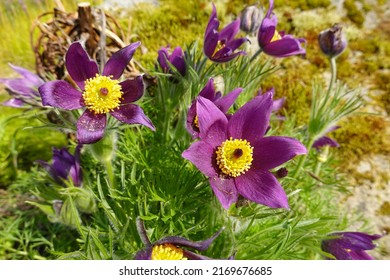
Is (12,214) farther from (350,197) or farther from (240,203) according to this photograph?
(350,197)

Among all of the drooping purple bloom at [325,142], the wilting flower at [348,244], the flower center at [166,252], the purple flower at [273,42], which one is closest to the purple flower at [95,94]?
the flower center at [166,252]

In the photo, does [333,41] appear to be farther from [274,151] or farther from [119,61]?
[119,61]

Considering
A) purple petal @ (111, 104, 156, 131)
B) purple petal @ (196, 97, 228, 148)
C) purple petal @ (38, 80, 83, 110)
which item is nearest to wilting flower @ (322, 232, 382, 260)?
purple petal @ (196, 97, 228, 148)

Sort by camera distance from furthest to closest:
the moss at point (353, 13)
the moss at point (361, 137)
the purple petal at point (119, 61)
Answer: the moss at point (353, 13) → the moss at point (361, 137) → the purple petal at point (119, 61)

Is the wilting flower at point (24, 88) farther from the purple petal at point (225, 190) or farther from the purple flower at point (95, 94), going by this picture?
the purple petal at point (225, 190)

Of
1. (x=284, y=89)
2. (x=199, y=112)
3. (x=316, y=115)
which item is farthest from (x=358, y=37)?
(x=199, y=112)

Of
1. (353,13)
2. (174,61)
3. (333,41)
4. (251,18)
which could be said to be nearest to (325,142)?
(333,41)

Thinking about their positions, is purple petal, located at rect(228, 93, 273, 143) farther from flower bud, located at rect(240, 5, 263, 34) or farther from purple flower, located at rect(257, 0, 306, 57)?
flower bud, located at rect(240, 5, 263, 34)
